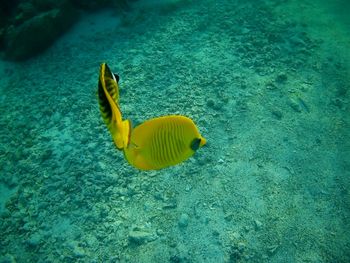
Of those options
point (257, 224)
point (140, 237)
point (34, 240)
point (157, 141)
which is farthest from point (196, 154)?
point (157, 141)

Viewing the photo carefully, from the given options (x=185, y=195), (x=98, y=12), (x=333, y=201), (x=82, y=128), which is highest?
(x=98, y=12)

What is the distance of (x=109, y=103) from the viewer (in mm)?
932

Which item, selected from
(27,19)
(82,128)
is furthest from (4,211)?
(27,19)

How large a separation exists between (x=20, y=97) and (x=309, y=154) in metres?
4.33

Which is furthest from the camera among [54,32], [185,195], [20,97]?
[54,32]

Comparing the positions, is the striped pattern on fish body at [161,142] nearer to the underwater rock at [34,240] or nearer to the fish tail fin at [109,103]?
the fish tail fin at [109,103]

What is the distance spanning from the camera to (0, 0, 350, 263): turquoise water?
9.79 feet

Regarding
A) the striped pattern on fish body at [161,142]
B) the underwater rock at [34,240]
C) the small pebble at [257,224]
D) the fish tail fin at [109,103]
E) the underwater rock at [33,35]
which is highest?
the fish tail fin at [109,103]

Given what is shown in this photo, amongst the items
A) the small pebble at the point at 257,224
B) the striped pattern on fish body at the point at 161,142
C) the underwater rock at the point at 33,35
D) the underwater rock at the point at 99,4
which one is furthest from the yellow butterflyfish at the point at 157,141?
the underwater rock at the point at 99,4

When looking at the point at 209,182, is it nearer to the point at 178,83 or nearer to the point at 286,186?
the point at 286,186

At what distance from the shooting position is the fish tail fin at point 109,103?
0.92 m

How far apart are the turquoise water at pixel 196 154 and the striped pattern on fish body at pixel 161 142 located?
1.79 meters

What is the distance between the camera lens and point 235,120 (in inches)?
156

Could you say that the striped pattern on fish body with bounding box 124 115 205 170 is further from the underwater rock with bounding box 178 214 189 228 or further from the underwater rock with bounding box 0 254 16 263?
the underwater rock with bounding box 0 254 16 263
